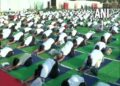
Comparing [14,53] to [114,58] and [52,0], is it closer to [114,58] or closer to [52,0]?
[114,58]

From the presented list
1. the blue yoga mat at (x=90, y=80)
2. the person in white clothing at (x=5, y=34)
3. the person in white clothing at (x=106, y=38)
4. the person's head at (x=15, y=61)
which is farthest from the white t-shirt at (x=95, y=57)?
the person in white clothing at (x=5, y=34)

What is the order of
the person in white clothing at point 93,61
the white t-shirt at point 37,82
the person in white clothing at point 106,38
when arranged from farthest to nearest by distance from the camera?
the person in white clothing at point 106,38 → the person in white clothing at point 93,61 → the white t-shirt at point 37,82

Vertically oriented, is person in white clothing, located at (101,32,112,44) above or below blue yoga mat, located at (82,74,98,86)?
above

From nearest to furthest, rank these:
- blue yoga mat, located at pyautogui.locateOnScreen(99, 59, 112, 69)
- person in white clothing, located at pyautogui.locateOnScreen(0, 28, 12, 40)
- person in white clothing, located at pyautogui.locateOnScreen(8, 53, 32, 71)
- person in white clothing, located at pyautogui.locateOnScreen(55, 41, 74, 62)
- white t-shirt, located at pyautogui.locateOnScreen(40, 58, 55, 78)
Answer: white t-shirt, located at pyautogui.locateOnScreen(40, 58, 55, 78)
person in white clothing, located at pyautogui.locateOnScreen(8, 53, 32, 71)
blue yoga mat, located at pyautogui.locateOnScreen(99, 59, 112, 69)
person in white clothing, located at pyautogui.locateOnScreen(55, 41, 74, 62)
person in white clothing, located at pyautogui.locateOnScreen(0, 28, 12, 40)

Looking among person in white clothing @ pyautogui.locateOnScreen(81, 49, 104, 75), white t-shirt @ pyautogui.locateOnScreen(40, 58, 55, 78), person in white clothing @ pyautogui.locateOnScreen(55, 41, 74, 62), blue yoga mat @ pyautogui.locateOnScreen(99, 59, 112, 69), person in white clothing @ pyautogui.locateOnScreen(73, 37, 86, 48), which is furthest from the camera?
person in white clothing @ pyautogui.locateOnScreen(73, 37, 86, 48)

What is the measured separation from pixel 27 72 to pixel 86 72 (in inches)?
62.3

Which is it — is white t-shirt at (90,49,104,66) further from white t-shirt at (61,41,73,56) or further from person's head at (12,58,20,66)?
person's head at (12,58,20,66)

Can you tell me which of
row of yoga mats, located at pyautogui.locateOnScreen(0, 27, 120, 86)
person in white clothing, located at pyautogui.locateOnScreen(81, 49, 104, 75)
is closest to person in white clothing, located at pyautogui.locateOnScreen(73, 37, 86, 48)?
row of yoga mats, located at pyautogui.locateOnScreen(0, 27, 120, 86)

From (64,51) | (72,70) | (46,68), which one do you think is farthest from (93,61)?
(64,51)

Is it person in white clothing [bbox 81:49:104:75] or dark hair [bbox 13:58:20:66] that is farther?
dark hair [bbox 13:58:20:66]

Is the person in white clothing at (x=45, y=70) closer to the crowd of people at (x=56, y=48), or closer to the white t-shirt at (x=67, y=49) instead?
the crowd of people at (x=56, y=48)

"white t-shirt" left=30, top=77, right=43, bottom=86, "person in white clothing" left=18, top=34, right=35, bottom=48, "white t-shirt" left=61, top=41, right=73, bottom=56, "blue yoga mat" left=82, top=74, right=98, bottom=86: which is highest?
"white t-shirt" left=61, top=41, right=73, bottom=56

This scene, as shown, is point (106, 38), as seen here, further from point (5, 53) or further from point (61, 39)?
point (5, 53)

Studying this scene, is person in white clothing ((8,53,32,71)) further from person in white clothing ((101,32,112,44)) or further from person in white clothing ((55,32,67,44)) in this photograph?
person in white clothing ((101,32,112,44))
